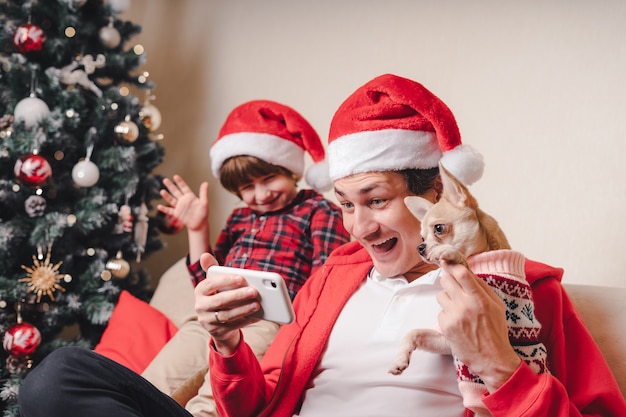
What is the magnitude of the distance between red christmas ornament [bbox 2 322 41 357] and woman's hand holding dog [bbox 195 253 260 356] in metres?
1.38

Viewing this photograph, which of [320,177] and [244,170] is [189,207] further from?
[320,177]

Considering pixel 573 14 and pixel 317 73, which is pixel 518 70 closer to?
pixel 573 14

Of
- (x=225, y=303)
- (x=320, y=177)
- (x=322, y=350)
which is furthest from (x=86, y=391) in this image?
(x=320, y=177)

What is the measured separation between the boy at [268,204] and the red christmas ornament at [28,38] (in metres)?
0.73

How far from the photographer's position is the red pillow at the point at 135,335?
207cm

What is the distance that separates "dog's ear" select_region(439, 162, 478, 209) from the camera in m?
1.05

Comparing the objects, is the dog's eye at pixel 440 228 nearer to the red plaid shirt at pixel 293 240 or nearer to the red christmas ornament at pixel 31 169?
the red plaid shirt at pixel 293 240

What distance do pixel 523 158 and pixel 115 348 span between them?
1.45m

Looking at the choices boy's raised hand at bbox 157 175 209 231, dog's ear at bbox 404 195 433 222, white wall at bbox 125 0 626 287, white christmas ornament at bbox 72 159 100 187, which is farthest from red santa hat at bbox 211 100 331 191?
dog's ear at bbox 404 195 433 222

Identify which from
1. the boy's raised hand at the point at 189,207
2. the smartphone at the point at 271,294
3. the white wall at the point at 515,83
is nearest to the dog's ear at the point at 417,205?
the smartphone at the point at 271,294

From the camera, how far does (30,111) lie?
2.31m

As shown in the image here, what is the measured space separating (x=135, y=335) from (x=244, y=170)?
66 cm

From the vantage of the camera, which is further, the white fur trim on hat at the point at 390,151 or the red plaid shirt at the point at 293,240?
the red plaid shirt at the point at 293,240

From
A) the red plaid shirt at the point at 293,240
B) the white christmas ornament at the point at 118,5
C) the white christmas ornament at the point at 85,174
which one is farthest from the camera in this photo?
the white christmas ornament at the point at 118,5
